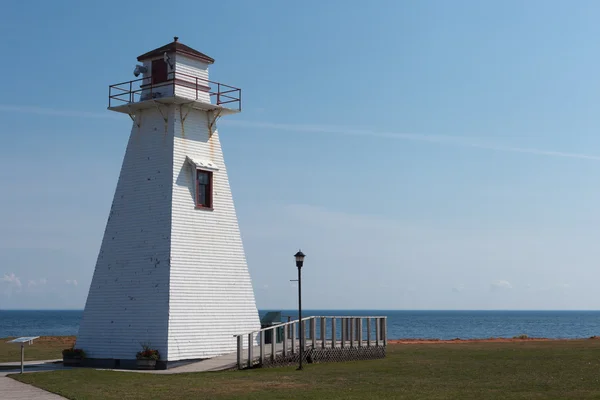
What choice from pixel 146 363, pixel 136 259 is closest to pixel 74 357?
pixel 146 363

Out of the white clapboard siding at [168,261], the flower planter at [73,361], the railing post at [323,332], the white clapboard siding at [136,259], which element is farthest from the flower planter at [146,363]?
the railing post at [323,332]

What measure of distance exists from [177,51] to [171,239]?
6957 millimetres

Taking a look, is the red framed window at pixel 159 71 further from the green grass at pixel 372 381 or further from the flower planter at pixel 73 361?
the green grass at pixel 372 381

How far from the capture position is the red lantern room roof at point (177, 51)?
2950 cm

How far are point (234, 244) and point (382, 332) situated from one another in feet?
20.9

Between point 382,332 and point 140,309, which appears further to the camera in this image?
point 382,332

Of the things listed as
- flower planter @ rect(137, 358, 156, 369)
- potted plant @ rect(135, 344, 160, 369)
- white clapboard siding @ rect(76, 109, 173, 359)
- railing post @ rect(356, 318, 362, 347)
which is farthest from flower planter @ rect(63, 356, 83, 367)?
railing post @ rect(356, 318, 362, 347)

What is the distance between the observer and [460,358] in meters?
27.6

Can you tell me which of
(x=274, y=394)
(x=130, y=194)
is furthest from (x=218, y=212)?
(x=274, y=394)

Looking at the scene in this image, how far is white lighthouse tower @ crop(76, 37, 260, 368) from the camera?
27.5m

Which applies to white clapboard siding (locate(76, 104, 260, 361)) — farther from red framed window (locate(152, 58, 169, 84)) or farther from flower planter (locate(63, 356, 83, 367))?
red framed window (locate(152, 58, 169, 84))

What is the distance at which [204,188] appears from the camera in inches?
1165

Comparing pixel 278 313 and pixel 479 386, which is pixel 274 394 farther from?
pixel 278 313

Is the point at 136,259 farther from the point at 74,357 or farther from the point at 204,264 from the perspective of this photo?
the point at 74,357
